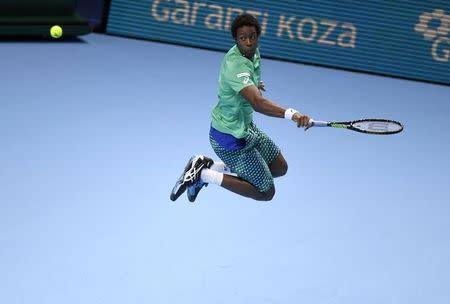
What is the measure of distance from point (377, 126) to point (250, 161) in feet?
2.81

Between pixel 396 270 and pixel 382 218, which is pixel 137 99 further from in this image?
pixel 396 270

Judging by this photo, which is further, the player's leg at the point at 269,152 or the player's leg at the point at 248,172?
the player's leg at the point at 269,152

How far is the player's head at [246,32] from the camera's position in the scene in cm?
580

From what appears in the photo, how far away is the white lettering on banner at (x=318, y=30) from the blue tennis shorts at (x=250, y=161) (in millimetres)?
5506

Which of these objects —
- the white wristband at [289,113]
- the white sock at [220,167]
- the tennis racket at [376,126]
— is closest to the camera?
the white wristband at [289,113]

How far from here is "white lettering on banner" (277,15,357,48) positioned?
1165cm

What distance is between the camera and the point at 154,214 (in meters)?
7.17

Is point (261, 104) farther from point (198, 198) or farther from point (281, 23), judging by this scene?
point (281, 23)

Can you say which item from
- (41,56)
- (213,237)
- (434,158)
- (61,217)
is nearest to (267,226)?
(213,237)

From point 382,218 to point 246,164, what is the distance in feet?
5.78

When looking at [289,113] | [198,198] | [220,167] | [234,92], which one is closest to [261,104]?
[289,113]

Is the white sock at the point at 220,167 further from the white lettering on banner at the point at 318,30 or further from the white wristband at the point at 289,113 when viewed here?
the white lettering on banner at the point at 318,30

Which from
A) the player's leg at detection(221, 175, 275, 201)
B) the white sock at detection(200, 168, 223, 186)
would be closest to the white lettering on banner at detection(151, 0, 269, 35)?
the white sock at detection(200, 168, 223, 186)

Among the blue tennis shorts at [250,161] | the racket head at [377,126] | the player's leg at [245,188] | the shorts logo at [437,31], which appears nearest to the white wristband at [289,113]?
the racket head at [377,126]
